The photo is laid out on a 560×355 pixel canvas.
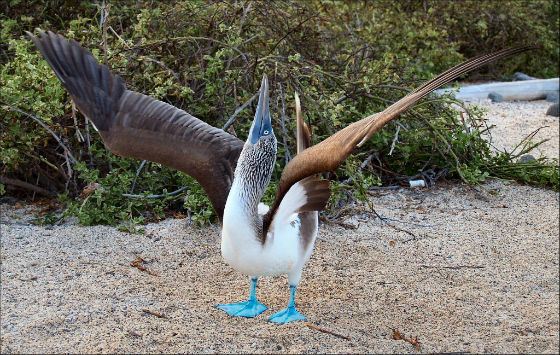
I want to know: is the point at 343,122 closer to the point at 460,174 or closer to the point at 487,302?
the point at 460,174

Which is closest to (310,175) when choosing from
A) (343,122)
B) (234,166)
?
(234,166)

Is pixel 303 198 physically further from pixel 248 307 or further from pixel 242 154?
pixel 248 307

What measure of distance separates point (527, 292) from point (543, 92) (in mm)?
6479

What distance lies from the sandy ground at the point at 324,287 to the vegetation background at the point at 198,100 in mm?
306

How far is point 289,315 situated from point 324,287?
0.57m

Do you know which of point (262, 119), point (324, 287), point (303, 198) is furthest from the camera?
point (324, 287)

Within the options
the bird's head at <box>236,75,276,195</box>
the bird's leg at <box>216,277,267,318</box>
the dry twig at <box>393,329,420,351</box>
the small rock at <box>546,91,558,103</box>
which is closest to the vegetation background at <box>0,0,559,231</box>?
the bird's leg at <box>216,277,267,318</box>

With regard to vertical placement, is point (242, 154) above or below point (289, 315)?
above

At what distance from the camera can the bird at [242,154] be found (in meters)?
4.18

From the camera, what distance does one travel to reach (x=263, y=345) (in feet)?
14.1

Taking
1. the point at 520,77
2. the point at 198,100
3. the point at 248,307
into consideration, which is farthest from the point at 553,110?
the point at 248,307

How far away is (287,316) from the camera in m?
4.56

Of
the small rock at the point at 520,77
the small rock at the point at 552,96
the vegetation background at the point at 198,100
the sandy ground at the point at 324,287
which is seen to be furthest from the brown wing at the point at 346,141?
the small rock at the point at 520,77

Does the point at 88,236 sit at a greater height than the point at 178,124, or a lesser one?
lesser
